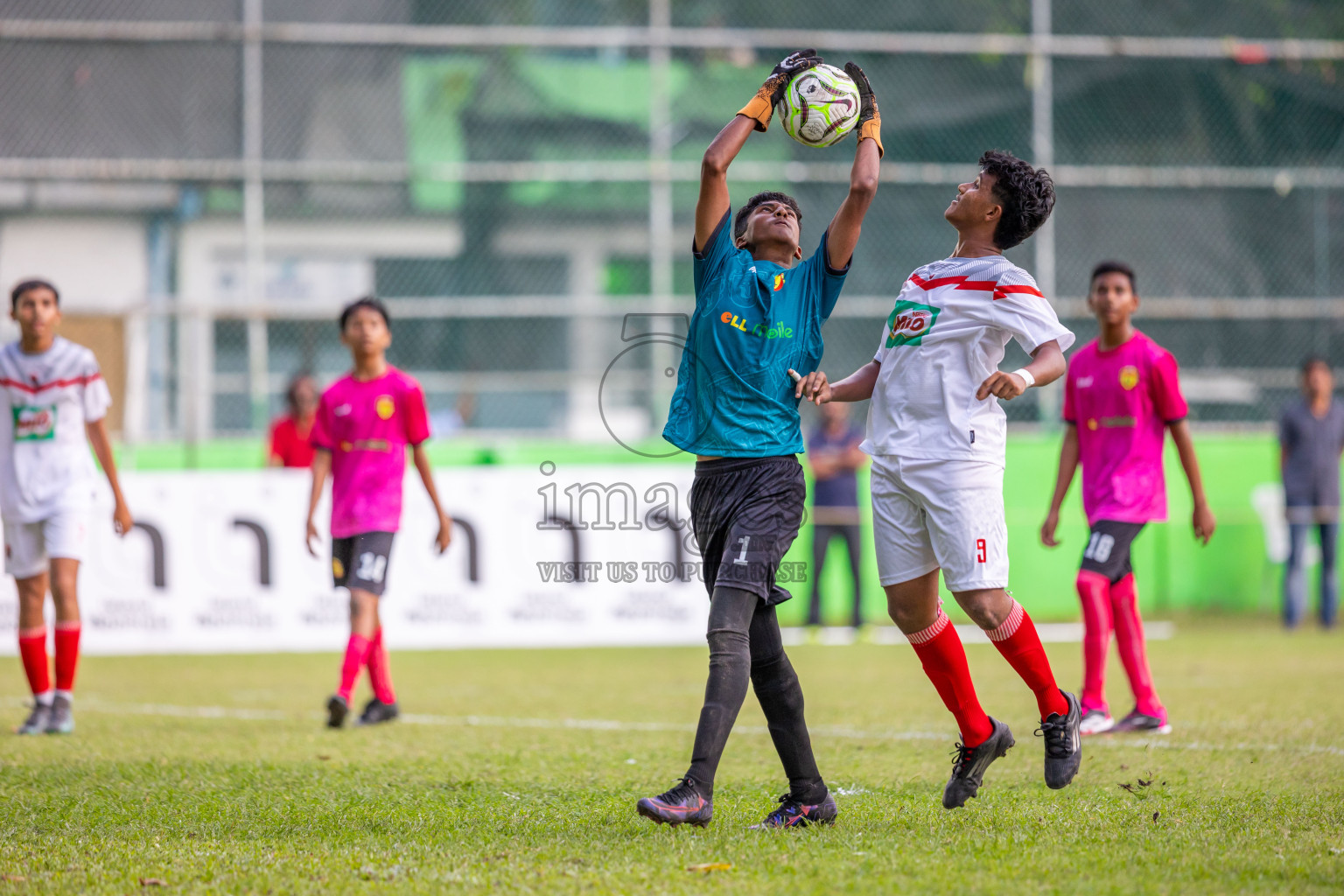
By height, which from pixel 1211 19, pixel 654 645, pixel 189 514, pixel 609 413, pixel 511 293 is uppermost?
pixel 1211 19

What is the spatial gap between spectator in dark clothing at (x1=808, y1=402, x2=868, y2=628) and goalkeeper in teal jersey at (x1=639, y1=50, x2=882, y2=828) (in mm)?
8774

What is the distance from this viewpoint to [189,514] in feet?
39.7

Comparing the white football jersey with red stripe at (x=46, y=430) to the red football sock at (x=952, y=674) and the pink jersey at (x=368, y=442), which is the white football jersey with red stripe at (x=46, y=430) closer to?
the pink jersey at (x=368, y=442)

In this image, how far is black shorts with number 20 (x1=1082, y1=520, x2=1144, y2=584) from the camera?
6602 mm

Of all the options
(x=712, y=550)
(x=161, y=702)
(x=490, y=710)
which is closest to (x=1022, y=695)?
(x=490, y=710)

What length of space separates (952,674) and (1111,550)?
7.58 feet

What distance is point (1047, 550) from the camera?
576 inches

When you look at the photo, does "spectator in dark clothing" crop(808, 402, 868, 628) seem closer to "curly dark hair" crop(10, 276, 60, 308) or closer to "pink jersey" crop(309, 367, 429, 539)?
"pink jersey" crop(309, 367, 429, 539)

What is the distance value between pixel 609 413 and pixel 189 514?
186 inches

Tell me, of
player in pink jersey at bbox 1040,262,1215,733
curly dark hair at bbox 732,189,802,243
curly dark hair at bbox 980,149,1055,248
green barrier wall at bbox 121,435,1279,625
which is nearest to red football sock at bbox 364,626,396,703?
player in pink jersey at bbox 1040,262,1215,733

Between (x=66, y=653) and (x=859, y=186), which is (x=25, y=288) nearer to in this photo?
(x=66, y=653)

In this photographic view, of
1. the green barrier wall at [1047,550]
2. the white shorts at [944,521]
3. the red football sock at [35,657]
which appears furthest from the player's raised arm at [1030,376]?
the green barrier wall at [1047,550]

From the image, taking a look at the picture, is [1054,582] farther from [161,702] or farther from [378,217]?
[161,702]

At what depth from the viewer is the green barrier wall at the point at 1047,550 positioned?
14.6 metres
